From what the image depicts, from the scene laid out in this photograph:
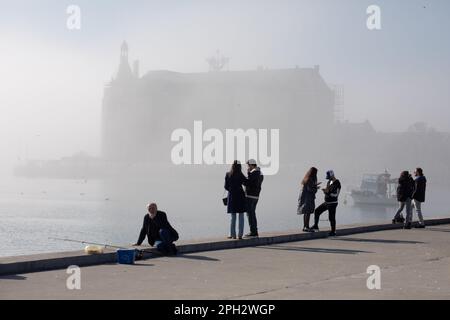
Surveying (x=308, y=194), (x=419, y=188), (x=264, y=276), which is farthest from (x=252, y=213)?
(x=419, y=188)

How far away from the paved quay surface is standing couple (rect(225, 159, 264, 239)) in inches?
33.1

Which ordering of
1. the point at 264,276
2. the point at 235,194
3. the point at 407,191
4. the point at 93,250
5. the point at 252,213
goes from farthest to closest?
the point at 407,191 < the point at 252,213 < the point at 235,194 < the point at 93,250 < the point at 264,276

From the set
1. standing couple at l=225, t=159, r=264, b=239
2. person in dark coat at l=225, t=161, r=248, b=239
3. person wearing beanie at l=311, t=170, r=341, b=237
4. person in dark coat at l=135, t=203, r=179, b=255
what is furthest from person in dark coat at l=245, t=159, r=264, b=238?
person in dark coat at l=135, t=203, r=179, b=255

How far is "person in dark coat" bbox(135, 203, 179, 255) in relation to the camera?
40.7 feet

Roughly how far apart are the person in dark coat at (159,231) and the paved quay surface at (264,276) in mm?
346

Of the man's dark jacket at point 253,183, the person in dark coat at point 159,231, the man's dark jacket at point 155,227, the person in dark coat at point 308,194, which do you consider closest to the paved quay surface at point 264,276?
the person in dark coat at point 159,231

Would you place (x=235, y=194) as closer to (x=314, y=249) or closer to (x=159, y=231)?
(x=314, y=249)

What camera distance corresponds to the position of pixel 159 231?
1254 cm

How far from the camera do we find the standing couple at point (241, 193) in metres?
14.5

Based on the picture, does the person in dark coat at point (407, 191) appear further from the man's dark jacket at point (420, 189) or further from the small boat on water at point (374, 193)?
the small boat on water at point (374, 193)

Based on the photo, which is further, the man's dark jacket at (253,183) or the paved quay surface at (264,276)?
the man's dark jacket at (253,183)

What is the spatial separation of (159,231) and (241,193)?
248 centimetres

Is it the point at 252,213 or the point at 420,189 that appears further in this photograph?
the point at 420,189
